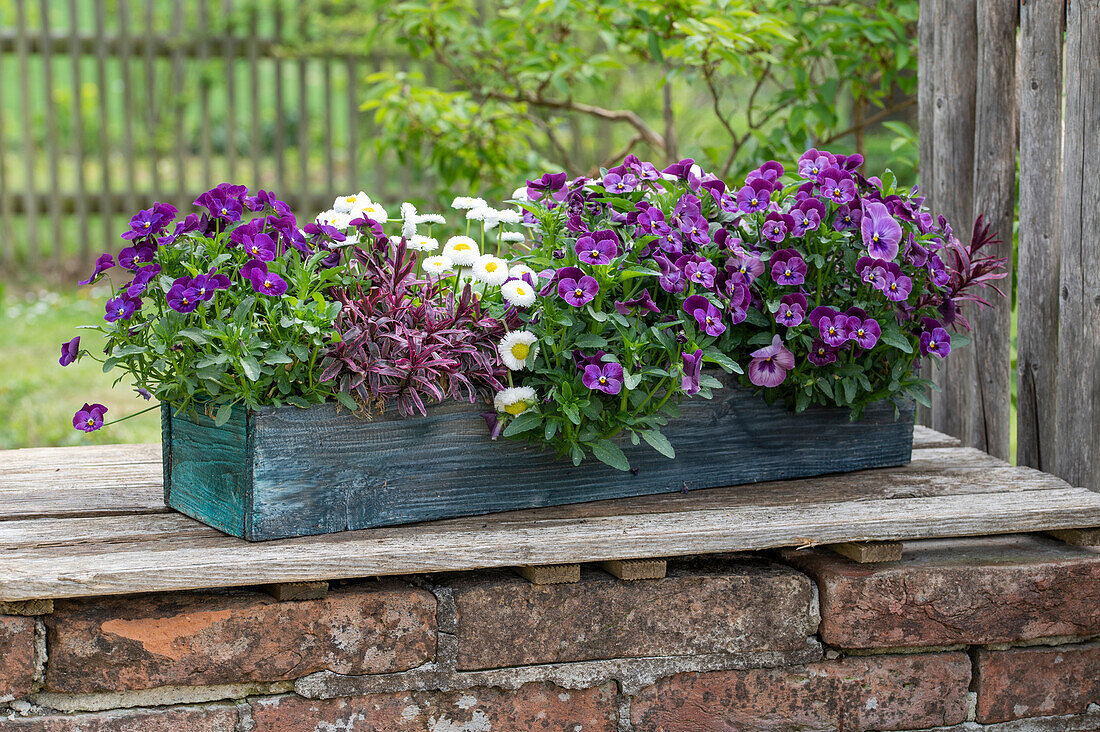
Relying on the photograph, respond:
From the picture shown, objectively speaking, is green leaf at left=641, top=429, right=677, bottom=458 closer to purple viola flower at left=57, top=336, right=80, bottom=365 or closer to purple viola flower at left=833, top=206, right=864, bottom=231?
purple viola flower at left=833, top=206, right=864, bottom=231

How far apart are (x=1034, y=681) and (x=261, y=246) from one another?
1.33 metres

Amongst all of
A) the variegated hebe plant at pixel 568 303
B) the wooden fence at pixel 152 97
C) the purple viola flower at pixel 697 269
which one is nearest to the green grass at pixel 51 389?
the wooden fence at pixel 152 97

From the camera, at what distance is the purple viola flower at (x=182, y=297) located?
1359mm

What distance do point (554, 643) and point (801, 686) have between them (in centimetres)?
39

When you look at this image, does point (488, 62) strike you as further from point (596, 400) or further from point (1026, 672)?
point (1026, 672)

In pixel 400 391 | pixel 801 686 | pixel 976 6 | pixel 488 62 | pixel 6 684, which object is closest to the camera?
pixel 6 684

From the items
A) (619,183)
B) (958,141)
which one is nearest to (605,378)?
(619,183)

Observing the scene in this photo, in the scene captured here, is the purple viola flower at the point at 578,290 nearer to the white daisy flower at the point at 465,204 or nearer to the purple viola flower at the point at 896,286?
the white daisy flower at the point at 465,204

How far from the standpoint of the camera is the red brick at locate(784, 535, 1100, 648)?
156 centimetres

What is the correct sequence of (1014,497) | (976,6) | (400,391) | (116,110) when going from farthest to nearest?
(116,110) → (976,6) → (1014,497) → (400,391)

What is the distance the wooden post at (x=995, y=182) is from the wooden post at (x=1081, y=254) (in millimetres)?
187

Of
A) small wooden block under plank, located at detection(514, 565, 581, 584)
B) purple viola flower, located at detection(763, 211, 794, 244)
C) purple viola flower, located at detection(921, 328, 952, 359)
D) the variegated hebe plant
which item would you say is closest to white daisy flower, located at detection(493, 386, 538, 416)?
the variegated hebe plant

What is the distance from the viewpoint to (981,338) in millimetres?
2061

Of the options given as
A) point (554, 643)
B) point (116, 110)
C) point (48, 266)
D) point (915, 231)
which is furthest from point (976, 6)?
point (116, 110)
